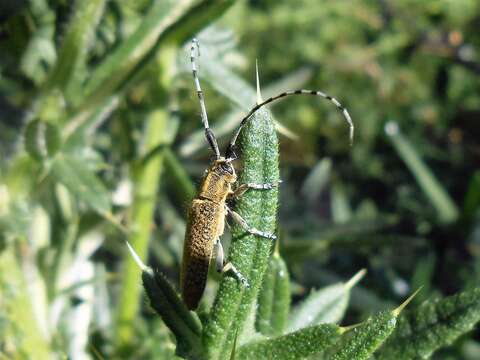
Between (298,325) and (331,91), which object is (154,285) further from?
(331,91)

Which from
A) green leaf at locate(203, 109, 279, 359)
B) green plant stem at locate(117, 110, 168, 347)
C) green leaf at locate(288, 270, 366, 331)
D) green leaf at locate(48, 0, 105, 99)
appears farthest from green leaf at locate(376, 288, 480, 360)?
green leaf at locate(48, 0, 105, 99)

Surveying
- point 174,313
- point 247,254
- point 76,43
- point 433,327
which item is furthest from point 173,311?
point 76,43

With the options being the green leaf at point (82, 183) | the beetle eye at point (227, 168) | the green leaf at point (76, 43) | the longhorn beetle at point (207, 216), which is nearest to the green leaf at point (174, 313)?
the longhorn beetle at point (207, 216)

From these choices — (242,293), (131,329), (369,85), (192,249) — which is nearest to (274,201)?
(242,293)

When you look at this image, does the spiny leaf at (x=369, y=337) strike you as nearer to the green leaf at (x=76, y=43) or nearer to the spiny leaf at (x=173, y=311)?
the spiny leaf at (x=173, y=311)

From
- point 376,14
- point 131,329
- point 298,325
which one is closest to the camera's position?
point 298,325
